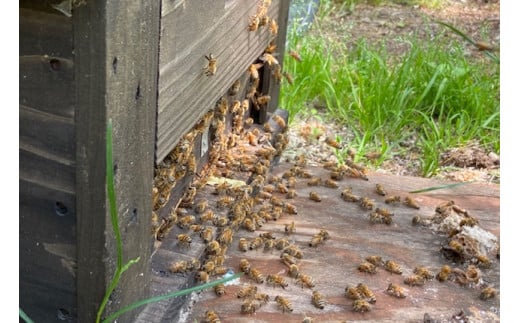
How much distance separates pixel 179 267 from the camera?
88.7 inches

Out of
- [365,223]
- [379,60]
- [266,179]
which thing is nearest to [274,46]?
[266,179]

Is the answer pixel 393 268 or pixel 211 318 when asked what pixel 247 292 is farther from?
pixel 393 268

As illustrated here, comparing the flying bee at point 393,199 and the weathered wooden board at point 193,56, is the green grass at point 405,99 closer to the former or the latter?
the flying bee at point 393,199

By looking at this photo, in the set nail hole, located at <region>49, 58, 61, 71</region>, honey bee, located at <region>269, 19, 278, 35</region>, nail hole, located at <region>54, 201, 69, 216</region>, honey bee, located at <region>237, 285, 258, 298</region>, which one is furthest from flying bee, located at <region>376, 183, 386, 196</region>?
nail hole, located at <region>49, 58, 61, 71</region>

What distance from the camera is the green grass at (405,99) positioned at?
4.31 m

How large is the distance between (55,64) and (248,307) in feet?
3.20

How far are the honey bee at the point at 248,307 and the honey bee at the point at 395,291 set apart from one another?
0.47 meters

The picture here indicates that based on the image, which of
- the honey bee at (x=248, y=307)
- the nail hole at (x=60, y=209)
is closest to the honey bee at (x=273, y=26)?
the honey bee at (x=248, y=307)

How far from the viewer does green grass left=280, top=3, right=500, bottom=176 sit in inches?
170

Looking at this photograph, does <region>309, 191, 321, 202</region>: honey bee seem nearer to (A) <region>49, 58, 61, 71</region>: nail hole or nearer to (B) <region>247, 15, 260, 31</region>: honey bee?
(B) <region>247, 15, 260, 31</region>: honey bee

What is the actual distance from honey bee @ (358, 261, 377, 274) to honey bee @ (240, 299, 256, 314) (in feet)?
1.54

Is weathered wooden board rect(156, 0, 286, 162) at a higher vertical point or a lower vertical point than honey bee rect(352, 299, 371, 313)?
higher

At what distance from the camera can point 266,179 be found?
10.1 feet

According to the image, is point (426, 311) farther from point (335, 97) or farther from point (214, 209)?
point (335, 97)
